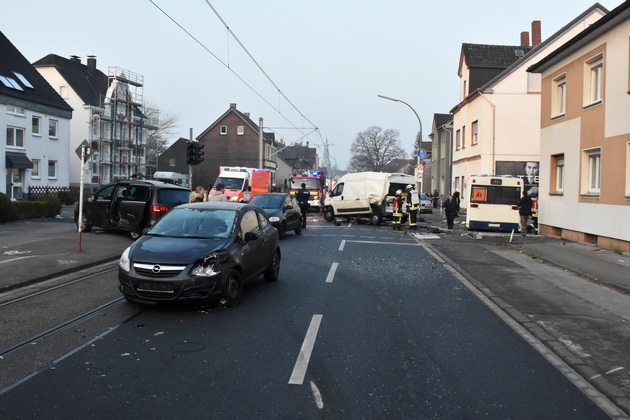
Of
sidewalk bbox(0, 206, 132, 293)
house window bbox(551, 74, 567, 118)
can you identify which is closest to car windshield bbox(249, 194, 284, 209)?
sidewalk bbox(0, 206, 132, 293)

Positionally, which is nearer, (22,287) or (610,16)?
(22,287)

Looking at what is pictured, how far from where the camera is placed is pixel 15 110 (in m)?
34.3

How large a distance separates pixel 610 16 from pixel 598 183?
4.95m

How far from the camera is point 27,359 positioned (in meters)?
5.43

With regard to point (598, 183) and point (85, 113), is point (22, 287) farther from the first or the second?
point (85, 113)

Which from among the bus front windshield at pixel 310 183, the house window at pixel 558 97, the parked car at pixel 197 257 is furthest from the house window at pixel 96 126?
the parked car at pixel 197 257

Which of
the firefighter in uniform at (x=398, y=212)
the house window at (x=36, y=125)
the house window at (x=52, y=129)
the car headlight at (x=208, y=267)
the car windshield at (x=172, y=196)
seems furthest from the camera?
the house window at (x=52, y=129)

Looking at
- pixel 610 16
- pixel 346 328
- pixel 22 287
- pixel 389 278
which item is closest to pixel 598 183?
pixel 610 16

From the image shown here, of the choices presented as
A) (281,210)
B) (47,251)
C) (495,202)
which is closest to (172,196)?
(281,210)

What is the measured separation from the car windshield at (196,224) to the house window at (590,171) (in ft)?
43.0

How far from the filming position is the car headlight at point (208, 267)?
287 inches

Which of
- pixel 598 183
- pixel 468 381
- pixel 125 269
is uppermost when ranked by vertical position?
pixel 598 183

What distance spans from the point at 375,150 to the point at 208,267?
279 feet

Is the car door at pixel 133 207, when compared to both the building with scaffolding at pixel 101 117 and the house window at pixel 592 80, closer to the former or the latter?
the house window at pixel 592 80
